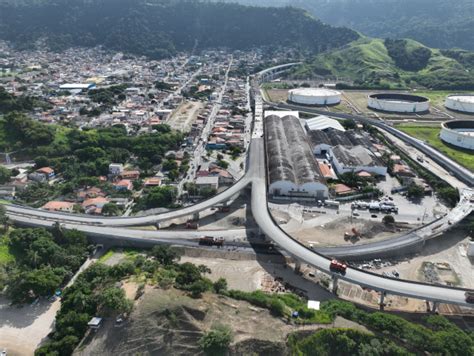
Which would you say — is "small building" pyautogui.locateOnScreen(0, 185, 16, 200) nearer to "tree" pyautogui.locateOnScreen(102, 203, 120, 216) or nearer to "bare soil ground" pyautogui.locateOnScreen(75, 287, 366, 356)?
"tree" pyautogui.locateOnScreen(102, 203, 120, 216)

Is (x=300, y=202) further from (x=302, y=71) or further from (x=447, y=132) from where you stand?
(x=302, y=71)

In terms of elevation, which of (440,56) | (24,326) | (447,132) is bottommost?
(24,326)

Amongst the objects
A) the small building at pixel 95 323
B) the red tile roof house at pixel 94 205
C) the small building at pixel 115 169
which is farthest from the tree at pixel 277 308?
the small building at pixel 115 169

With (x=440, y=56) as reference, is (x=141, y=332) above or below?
below

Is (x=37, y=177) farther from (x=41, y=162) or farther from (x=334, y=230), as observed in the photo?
(x=334, y=230)

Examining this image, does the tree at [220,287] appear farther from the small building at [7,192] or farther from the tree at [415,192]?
the small building at [7,192]

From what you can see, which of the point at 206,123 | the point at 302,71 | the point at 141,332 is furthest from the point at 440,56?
the point at 141,332

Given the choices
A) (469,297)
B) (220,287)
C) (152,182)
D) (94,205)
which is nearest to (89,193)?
(94,205)

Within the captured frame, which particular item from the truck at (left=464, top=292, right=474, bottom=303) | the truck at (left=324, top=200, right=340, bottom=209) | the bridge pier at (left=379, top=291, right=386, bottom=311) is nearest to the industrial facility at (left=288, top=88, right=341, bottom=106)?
A: the truck at (left=324, top=200, right=340, bottom=209)
